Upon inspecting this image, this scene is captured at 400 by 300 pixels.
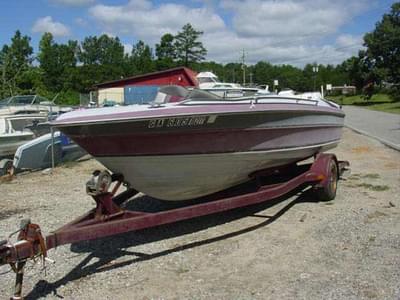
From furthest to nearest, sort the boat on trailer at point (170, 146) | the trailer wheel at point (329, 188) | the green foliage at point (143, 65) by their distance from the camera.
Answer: the green foliage at point (143, 65) < the trailer wheel at point (329, 188) < the boat on trailer at point (170, 146)

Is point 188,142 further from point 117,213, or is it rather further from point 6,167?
point 6,167

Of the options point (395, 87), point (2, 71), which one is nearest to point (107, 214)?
point (2, 71)

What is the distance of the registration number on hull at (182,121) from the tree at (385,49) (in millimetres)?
50656

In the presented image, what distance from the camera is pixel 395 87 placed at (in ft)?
171

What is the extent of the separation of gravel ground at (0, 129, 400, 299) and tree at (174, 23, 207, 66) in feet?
274

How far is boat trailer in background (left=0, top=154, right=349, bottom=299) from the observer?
393cm

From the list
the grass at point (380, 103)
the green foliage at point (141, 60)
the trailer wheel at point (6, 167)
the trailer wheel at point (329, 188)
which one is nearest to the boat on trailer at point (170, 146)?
the trailer wheel at point (329, 188)

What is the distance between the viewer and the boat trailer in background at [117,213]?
12.9 feet

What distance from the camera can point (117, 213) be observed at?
16.6ft

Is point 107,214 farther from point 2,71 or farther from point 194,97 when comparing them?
point 2,71

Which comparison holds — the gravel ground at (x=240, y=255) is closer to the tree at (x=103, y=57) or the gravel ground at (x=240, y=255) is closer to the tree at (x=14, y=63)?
the tree at (x=14, y=63)

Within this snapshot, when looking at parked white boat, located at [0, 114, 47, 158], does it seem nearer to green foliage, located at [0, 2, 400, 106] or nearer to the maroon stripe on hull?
the maroon stripe on hull

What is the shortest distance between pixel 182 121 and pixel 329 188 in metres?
3.00

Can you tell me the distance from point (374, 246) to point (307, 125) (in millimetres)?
2199
